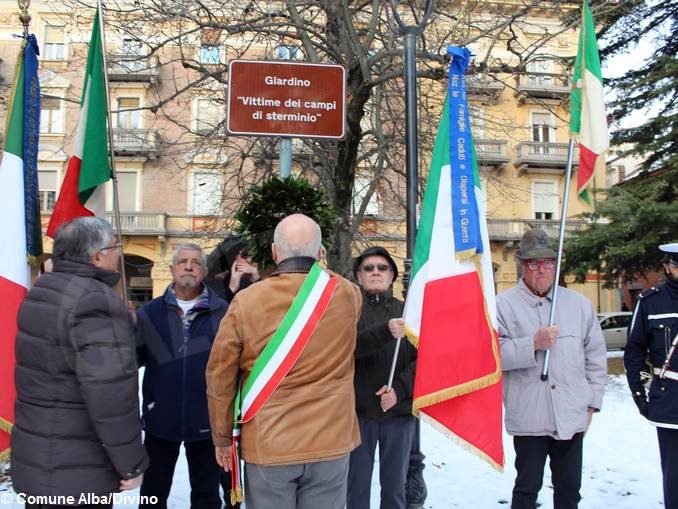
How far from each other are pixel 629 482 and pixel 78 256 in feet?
16.7

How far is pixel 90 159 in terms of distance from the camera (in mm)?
4055

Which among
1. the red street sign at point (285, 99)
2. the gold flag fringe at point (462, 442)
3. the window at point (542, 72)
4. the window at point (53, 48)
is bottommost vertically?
the gold flag fringe at point (462, 442)

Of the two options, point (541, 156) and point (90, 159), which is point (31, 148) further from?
point (541, 156)

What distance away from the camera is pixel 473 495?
4910 mm

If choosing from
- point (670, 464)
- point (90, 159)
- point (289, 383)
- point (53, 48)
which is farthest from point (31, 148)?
point (53, 48)

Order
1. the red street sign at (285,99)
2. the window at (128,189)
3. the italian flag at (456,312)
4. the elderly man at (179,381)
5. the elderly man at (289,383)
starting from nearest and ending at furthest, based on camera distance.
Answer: the elderly man at (289,383) → the italian flag at (456,312) → the elderly man at (179,381) → the red street sign at (285,99) → the window at (128,189)

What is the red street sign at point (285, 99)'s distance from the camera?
12.7 feet

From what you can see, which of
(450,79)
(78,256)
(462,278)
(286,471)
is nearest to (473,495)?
(462,278)

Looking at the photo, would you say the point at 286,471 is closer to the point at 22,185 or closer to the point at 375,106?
the point at 22,185

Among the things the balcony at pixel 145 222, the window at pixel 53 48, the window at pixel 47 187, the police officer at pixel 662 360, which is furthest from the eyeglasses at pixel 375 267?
the window at pixel 47 187

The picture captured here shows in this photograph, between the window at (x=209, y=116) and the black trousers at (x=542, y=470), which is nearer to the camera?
the black trousers at (x=542, y=470)

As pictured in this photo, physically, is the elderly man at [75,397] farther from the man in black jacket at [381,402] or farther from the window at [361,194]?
the window at [361,194]

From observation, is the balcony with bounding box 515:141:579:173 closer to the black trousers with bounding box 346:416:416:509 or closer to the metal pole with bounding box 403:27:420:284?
the metal pole with bounding box 403:27:420:284

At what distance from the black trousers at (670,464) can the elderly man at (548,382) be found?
0.42 metres
